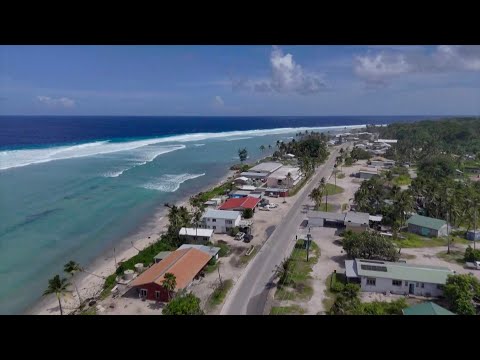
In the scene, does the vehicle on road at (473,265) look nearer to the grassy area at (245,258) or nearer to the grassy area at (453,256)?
the grassy area at (453,256)

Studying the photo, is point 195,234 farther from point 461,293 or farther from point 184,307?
point 461,293

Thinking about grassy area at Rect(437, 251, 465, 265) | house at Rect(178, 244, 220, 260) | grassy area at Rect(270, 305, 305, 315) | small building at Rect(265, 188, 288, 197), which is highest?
small building at Rect(265, 188, 288, 197)

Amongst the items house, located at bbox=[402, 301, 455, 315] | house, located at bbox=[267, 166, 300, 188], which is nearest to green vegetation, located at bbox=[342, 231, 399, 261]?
house, located at bbox=[402, 301, 455, 315]

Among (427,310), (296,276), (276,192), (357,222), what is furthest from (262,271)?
(276,192)

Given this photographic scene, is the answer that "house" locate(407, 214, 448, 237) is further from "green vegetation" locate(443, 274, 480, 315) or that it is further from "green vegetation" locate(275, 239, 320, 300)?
"green vegetation" locate(443, 274, 480, 315)
